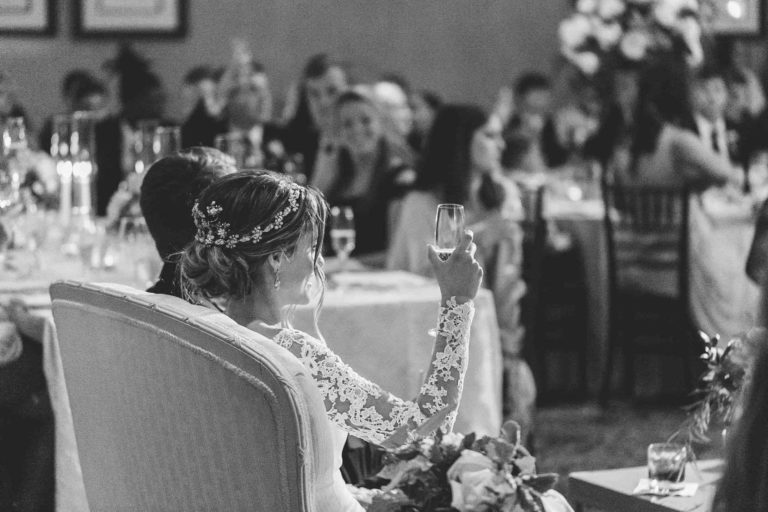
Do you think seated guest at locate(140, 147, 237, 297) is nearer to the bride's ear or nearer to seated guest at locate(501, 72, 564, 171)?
the bride's ear

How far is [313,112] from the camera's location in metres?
7.79

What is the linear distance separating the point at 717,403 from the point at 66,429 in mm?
1621

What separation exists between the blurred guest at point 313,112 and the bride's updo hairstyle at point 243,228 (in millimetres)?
4729

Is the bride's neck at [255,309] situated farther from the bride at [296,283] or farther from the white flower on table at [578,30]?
the white flower on table at [578,30]

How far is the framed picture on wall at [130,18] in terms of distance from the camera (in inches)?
331

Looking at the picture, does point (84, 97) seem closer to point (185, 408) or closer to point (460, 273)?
point (460, 273)

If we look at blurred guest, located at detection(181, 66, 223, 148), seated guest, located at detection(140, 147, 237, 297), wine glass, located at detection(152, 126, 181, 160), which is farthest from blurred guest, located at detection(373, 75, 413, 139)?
seated guest, located at detection(140, 147, 237, 297)

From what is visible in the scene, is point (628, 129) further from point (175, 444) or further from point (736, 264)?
point (175, 444)

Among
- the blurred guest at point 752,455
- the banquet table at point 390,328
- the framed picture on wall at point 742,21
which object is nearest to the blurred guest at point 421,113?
the framed picture on wall at point 742,21

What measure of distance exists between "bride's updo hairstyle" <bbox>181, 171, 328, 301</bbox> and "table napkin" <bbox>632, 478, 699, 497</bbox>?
0.84 m

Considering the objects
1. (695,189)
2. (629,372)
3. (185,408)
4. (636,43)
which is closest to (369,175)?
(629,372)

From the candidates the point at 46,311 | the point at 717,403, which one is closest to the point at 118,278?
the point at 46,311

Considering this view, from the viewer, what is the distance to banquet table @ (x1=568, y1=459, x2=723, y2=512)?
245 cm

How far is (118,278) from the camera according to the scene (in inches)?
152
